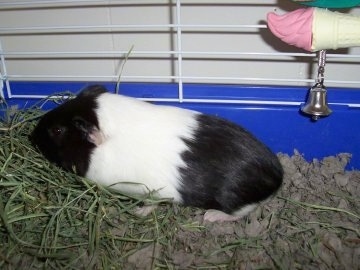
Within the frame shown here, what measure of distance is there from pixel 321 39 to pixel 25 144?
3.94 feet

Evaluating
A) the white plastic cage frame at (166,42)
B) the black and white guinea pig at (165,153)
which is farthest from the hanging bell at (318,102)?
the white plastic cage frame at (166,42)

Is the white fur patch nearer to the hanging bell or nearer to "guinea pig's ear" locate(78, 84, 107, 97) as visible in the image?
"guinea pig's ear" locate(78, 84, 107, 97)

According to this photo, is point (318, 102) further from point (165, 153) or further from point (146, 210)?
point (146, 210)

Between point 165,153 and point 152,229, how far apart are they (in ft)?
0.84

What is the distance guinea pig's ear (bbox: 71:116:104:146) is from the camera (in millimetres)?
1147

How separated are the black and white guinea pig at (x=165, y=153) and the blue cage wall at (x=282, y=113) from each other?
0.98 ft

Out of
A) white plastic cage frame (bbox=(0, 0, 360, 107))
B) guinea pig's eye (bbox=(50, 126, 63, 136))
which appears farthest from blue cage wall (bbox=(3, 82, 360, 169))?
guinea pig's eye (bbox=(50, 126, 63, 136))

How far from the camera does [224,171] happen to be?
114 centimetres

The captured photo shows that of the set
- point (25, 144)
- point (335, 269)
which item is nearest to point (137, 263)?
point (335, 269)

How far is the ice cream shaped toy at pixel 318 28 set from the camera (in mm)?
1132

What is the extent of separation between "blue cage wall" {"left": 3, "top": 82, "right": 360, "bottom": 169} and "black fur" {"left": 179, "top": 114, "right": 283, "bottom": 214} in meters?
0.33

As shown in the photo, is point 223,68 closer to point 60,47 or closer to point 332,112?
point 332,112

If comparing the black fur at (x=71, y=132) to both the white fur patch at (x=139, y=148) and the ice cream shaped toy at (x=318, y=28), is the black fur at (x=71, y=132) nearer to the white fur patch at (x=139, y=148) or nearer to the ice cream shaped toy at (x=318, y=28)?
the white fur patch at (x=139, y=148)

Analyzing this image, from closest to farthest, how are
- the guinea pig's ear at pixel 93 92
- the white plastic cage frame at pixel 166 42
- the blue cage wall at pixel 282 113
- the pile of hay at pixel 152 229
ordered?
the pile of hay at pixel 152 229
the guinea pig's ear at pixel 93 92
the blue cage wall at pixel 282 113
the white plastic cage frame at pixel 166 42
